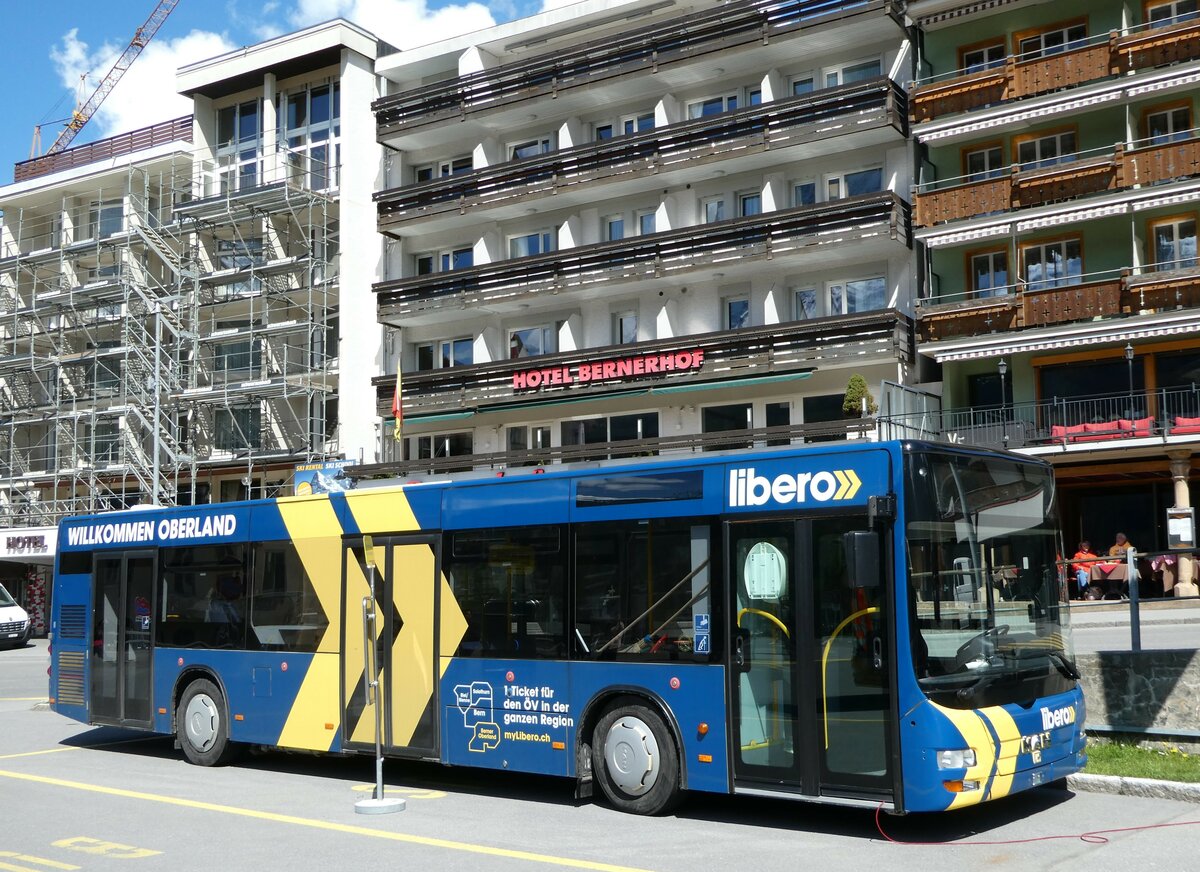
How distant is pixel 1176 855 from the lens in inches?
341

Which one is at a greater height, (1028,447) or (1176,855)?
(1028,447)

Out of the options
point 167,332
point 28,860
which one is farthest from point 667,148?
point 28,860

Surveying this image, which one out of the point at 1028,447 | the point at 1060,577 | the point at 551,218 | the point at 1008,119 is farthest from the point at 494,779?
the point at 551,218

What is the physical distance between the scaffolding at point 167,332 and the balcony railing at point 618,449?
4.36 metres

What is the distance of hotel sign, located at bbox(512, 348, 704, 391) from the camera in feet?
113

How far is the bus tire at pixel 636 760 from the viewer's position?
34.5 ft

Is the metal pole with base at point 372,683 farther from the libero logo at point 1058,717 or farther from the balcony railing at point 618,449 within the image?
the balcony railing at point 618,449

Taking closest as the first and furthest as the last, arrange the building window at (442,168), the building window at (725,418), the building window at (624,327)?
the building window at (725,418) → the building window at (624,327) → the building window at (442,168)

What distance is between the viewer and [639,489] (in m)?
11.1

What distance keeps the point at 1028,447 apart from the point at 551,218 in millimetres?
15722

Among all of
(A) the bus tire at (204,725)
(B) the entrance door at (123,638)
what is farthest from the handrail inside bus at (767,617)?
(B) the entrance door at (123,638)

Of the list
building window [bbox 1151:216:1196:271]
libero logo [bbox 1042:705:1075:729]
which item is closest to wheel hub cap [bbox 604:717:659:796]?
libero logo [bbox 1042:705:1075:729]

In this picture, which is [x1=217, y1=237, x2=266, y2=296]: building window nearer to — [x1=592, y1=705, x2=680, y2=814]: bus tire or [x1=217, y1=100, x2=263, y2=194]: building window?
[x1=217, y1=100, x2=263, y2=194]: building window

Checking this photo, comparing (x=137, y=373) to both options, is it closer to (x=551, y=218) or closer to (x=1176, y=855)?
(x=551, y=218)
